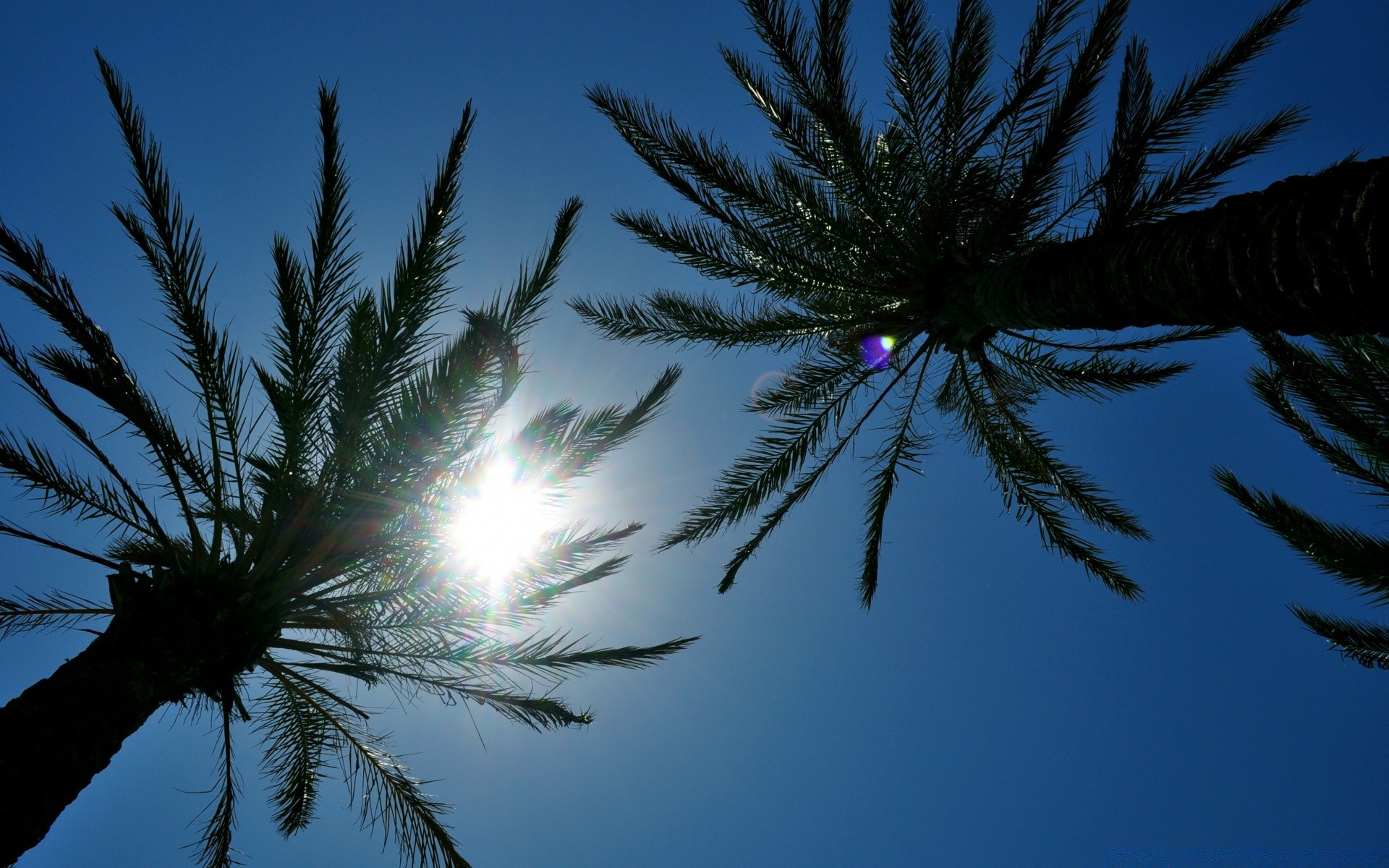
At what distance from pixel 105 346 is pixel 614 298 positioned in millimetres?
4035

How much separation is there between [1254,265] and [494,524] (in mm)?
4553

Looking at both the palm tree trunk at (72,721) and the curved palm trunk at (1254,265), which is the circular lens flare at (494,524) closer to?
the palm tree trunk at (72,721)

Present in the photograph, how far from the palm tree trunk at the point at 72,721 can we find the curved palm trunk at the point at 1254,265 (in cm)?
513

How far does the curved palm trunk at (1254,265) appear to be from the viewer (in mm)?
2148

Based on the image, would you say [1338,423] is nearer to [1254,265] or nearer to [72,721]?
[1254,265]

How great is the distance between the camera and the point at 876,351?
20.9ft

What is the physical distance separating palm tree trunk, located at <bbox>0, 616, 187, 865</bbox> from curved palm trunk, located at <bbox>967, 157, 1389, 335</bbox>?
202 inches

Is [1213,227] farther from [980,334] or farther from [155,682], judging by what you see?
[155,682]

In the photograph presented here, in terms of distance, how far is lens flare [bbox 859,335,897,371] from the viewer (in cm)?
628

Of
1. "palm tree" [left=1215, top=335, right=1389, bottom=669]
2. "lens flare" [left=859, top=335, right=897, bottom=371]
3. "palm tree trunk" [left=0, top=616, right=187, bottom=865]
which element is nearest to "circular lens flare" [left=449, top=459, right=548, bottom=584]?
"palm tree trunk" [left=0, top=616, right=187, bottom=865]

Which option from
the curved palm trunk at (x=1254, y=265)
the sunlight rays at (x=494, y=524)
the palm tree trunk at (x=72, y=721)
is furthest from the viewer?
the sunlight rays at (x=494, y=524)

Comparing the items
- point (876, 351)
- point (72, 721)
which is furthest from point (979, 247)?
point (72, 721)

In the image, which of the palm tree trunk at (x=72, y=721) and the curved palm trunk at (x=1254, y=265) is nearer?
the curved palm trunk at (x=1254, y=265)

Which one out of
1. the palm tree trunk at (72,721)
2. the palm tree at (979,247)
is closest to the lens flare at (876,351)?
the palm tree at (979,247)
